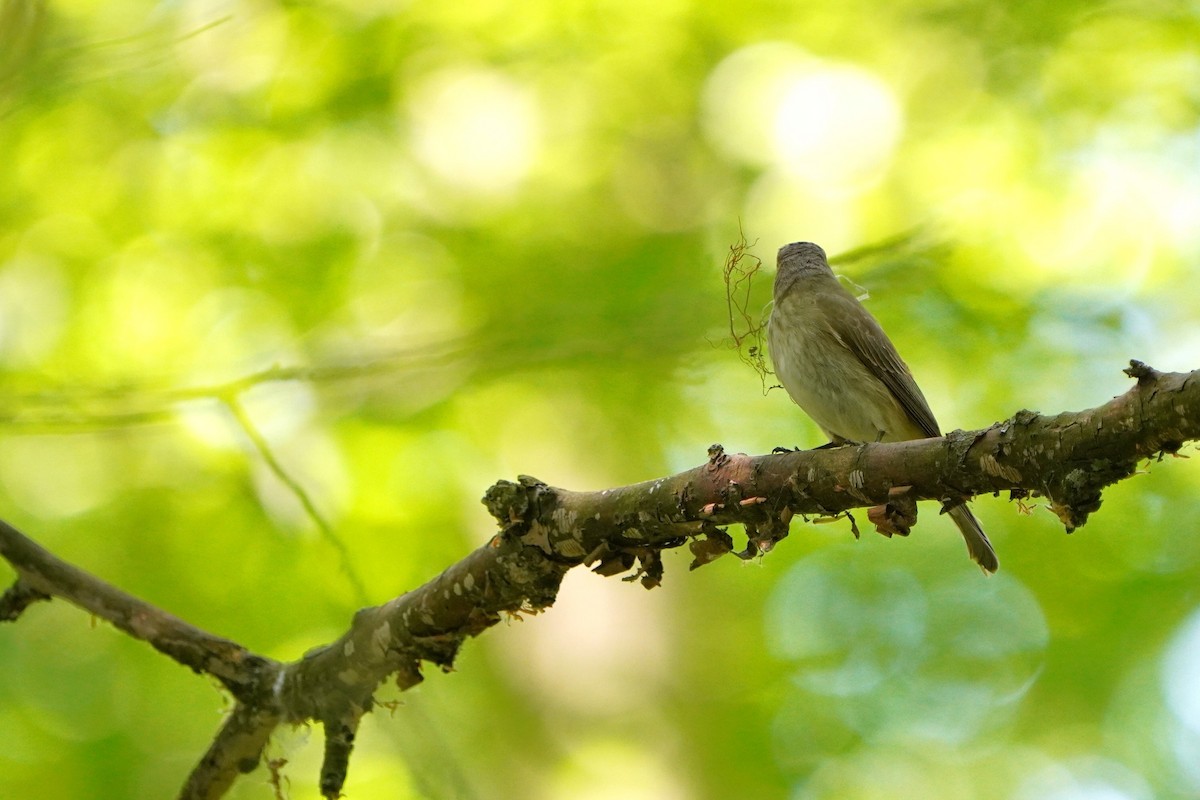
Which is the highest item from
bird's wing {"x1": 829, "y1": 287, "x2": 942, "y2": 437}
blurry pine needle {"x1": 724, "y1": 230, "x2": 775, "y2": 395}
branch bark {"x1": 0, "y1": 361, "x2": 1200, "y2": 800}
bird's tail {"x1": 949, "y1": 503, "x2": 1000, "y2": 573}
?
bird's wing {"x1": 829, "y1": 287, "x2": 942, "y2": 437}

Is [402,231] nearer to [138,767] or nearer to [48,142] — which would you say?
[48,142]

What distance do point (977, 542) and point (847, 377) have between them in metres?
0.94

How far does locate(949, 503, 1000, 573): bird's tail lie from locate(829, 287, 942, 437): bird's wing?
0.44 m

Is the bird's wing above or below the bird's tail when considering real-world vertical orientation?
above

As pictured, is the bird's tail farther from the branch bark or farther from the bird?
the branch bark

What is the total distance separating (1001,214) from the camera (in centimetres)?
660

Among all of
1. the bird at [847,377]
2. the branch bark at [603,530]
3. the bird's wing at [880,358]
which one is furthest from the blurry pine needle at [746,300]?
the branch bark at [603,530]

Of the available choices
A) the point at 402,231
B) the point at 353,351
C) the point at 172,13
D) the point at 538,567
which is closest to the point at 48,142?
the point at 172,13

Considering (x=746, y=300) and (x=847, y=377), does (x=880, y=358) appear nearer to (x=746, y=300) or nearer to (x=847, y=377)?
(x=847, y=377)

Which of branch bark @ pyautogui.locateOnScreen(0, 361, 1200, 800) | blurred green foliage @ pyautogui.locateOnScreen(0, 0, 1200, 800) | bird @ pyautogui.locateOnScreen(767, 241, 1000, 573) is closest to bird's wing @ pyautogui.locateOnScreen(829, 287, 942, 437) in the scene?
bird @ pyautogui.locateOnScreen(767, 241, 1000, 573)

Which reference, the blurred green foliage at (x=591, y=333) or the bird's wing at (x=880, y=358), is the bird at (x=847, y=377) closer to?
the bird's wing at (x=880, y=358)

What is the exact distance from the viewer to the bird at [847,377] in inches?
195

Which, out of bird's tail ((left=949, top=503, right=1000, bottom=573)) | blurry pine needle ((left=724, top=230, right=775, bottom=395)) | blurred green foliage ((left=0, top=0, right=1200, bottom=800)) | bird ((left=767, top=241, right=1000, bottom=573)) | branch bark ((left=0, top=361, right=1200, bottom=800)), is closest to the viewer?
branch bark ((left=0, top=361, right=1200, bottom=800))

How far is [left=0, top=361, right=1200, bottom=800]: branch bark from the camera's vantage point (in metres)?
2.30
